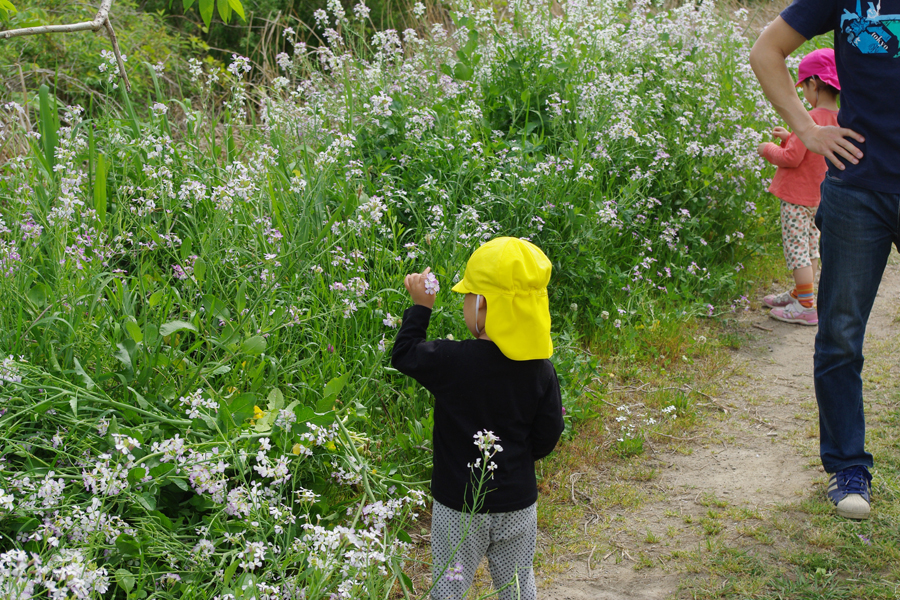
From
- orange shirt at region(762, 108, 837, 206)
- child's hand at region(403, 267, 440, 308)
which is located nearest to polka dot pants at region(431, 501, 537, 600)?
child's hand at region(403, 267, 440, 308)

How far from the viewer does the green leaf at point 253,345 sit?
103 inches

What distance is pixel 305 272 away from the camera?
3.22 m

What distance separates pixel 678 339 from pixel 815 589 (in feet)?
6.57

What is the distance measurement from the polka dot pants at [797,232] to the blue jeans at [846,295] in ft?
6.76

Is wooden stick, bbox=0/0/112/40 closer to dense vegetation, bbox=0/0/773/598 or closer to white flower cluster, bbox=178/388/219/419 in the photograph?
dense vegetation, bbox=0/0/773/598

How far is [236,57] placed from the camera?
12.9 ft

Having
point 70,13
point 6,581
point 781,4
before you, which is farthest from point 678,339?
point 781,4

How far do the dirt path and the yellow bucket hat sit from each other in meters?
1.03

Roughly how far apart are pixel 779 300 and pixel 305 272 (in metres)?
3.34

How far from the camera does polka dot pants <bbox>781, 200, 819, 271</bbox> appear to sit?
4.80 metres

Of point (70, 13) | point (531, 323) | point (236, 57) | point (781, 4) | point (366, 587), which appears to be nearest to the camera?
point (366, 587)

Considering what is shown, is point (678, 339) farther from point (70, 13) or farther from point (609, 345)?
point (70, 13)

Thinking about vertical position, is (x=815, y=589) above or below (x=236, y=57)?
below

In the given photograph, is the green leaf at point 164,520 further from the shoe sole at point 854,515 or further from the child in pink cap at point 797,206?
the child in pink cap at point 797,206
